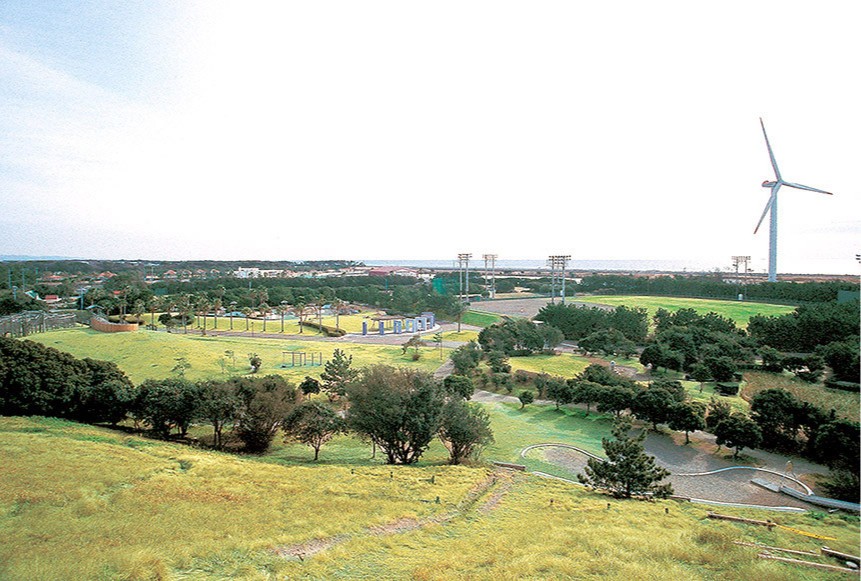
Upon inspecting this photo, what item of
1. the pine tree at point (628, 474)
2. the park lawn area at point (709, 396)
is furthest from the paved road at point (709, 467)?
the park lawn area at point (709, 396)

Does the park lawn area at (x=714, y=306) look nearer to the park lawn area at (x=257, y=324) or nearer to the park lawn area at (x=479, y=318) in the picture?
the park lawn area at (x=479, y=318)

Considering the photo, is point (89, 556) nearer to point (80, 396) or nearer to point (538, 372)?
point (80, 396)

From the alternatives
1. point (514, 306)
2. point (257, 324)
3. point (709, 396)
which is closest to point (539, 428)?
point (709, 396)

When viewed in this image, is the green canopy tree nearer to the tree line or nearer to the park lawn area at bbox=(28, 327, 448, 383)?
the tree line

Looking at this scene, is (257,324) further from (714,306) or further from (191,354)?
(714,306)

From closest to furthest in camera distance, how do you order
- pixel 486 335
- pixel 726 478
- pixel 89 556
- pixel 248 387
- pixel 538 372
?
1. pixel 89 556
2. pixel 726 478
3. pixel 248 387
4. pixel 538 372
5. pixel 486 335

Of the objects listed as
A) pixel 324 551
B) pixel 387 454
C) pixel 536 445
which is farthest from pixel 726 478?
pixel 324 551
